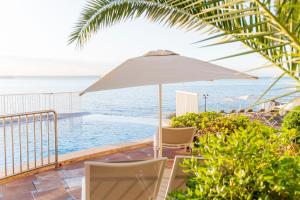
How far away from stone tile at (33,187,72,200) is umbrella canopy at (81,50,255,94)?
4.88 ft

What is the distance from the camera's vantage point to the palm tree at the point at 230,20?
4.49ft

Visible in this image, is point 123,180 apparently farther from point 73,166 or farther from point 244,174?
point 73,166

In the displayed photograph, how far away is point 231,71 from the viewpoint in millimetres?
3617

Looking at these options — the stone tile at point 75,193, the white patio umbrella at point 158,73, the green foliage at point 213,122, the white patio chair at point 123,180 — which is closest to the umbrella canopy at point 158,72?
the white patio umbrella at point 158,73

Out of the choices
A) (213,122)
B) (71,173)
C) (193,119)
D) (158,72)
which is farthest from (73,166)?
(193,119)

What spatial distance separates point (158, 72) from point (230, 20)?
3.60ft

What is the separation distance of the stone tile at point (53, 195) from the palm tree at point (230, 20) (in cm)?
245

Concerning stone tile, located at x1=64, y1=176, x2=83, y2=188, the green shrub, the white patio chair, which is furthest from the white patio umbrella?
the green shrub

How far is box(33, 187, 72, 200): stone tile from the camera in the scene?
3.68 meters

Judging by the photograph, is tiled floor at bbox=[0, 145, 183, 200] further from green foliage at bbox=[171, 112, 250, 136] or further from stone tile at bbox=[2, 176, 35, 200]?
green foliage at bbox=[171, 112, 250, 136]

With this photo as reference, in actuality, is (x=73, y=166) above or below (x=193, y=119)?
below

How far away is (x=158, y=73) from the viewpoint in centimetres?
329

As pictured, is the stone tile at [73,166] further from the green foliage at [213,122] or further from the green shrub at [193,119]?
the green shrub at [193,119]

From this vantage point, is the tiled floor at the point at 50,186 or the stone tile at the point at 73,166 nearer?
the tiled floor at the point at 50,186
